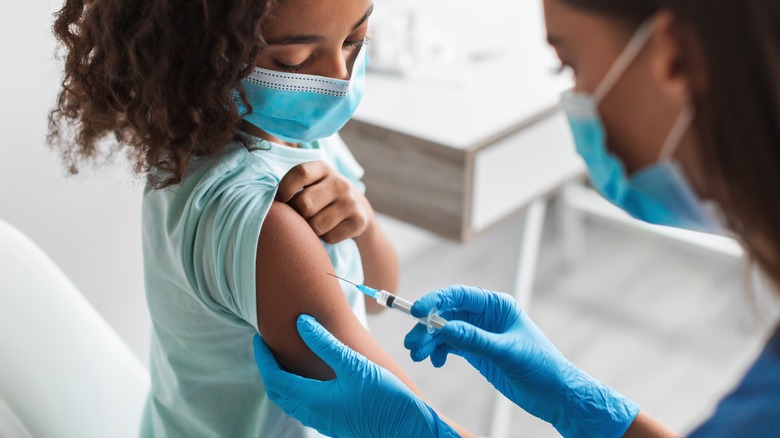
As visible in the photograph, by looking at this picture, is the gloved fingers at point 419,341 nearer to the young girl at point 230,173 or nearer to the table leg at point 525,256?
the young girl at point 230,173

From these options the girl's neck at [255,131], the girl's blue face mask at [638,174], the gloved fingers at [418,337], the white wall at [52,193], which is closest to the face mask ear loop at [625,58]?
the girl's blue face mask at [638,174]

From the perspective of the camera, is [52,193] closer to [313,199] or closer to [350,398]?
[313,199]

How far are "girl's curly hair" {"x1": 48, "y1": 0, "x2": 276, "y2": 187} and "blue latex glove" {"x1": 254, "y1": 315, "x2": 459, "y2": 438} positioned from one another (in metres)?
0.27

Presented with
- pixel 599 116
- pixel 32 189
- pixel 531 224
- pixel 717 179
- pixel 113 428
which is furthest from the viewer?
pixel 531 224

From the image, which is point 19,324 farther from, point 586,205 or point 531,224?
point 586,205

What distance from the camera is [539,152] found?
7.05 feet

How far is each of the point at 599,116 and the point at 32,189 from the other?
1.16m

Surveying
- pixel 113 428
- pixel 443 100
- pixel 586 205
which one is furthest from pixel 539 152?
pixel 113 428

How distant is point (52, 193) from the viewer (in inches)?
66.0

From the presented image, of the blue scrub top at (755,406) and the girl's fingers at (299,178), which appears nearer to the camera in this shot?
the blue scrub top at (755,406)

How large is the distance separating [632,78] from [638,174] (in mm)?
114

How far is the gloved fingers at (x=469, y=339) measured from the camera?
108 cm

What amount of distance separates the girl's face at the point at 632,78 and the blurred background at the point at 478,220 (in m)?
0.20

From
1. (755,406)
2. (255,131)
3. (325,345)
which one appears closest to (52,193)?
(255,131)
